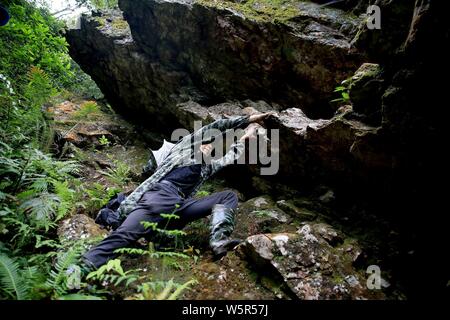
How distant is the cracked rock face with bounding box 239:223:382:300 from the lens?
347 cm

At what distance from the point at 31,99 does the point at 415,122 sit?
26.3 ft

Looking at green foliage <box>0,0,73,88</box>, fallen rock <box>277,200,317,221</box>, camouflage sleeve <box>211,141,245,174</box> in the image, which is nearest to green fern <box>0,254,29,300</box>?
camouflage sleeve <box>211,141,245,174</box>

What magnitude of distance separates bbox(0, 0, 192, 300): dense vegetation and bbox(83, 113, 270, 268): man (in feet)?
1.20

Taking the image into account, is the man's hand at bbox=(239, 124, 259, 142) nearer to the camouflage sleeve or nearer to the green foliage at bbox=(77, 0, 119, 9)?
the camouflage sleeve

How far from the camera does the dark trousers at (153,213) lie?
12.4ft

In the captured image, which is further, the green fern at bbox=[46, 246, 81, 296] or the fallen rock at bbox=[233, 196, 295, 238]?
the fallen rock at bbox=[233, 196, 295, 238]

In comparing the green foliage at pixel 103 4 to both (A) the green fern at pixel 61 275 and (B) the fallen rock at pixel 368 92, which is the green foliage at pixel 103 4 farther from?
(A) the green fern at pixel 61 275

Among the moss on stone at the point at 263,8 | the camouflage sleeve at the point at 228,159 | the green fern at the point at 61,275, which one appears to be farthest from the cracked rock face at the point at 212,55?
the green fern at the point at 61,275

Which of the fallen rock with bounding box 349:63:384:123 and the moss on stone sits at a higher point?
the moss on stone

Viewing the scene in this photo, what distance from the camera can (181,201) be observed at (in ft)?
15.0

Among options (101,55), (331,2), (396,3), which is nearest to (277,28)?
(331,2)

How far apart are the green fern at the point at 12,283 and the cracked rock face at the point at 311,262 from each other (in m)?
2.64

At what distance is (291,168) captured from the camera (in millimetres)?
5590

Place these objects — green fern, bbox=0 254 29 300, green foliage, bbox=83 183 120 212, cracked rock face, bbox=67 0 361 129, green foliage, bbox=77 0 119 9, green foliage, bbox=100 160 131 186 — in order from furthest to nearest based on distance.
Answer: green foliage, bbox=77 0 119 9
green foliage, bbox=100 160 131 186
cracked rock face, bbox=67 0 361 129
green foliage, bbox=83 183 120 212
green fern, bbox=0 254 29 300
